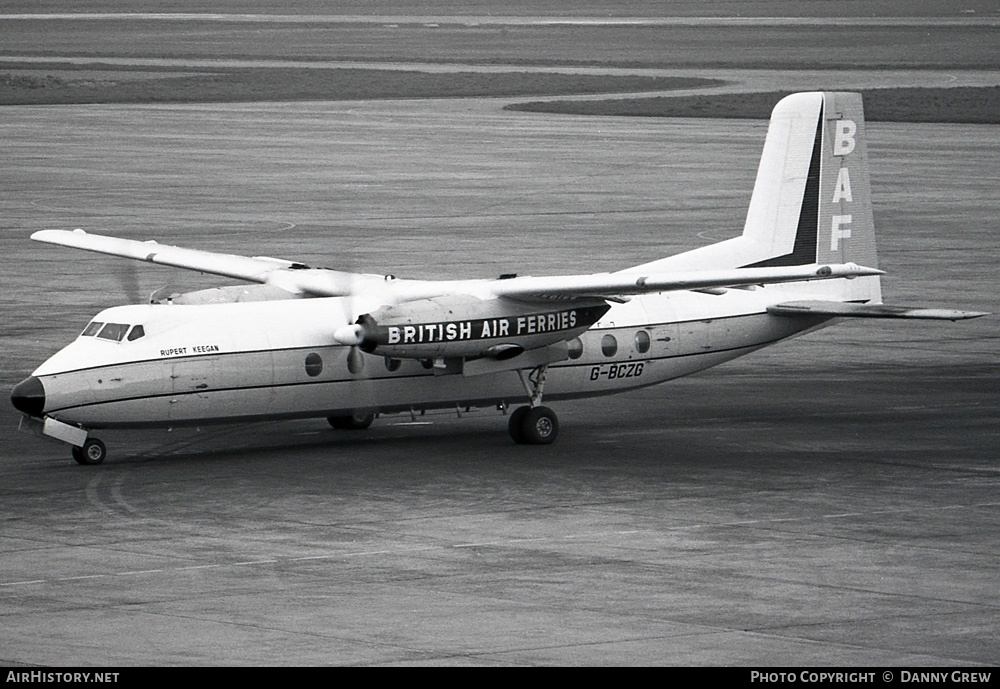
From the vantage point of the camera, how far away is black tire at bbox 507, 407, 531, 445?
31750mm

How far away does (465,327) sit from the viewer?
30.4 meters

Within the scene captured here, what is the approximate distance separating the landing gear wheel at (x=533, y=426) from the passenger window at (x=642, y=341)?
2406mm

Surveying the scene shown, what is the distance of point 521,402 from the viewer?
107 ft

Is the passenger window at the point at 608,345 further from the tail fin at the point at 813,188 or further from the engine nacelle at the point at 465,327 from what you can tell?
the tail fin at the point at 813,188

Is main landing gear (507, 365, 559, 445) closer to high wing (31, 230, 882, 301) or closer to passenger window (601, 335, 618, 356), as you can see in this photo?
passenger window (601, 335, 618, 356)

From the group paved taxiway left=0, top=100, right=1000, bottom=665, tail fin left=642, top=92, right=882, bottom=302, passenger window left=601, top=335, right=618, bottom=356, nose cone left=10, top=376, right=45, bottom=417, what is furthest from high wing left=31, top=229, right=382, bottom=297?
tail fin left=642, top=92, right=882, bottom=302

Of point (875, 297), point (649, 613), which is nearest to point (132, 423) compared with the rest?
point (649, 613)

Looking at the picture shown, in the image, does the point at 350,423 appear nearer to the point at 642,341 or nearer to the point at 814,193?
the point at 642,341

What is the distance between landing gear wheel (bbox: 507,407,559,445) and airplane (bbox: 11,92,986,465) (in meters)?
0.04

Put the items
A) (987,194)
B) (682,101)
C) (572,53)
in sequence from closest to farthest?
(987,194)
(682,101)
(572,53)

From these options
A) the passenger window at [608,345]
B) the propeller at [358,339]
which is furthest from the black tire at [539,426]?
the propeller at [358,339]

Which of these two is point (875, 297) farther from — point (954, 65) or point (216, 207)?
point (954, 65)

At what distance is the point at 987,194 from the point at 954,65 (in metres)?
67.4

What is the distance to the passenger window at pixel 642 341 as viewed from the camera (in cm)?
3347
